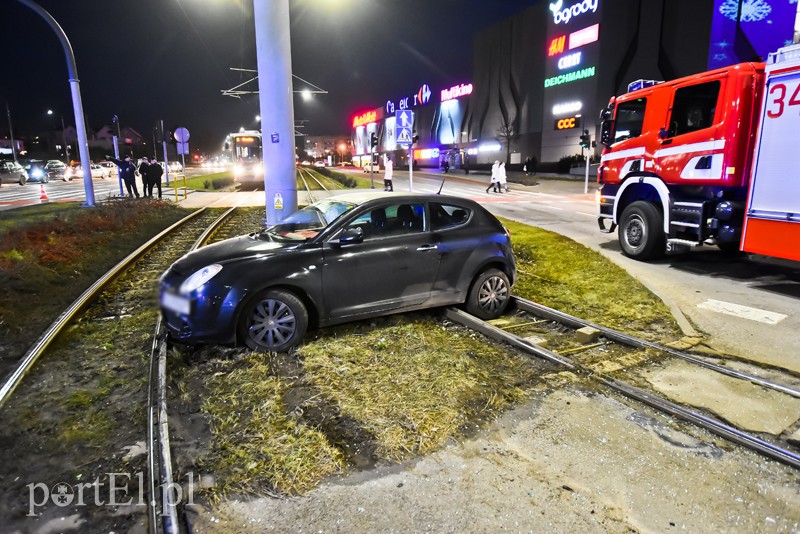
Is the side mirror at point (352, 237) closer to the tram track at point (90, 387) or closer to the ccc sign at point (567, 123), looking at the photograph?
the tram track at point (90, 387)

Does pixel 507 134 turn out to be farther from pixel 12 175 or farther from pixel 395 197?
pixel 395 197

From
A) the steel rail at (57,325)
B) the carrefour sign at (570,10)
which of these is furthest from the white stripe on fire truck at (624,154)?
the carrefour sign at (570,10)

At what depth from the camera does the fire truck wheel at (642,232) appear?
9297 mm

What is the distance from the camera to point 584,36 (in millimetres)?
46906

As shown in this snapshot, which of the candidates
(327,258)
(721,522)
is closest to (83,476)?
(327,258)

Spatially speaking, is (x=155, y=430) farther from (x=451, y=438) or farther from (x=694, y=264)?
(x=694, y=264)

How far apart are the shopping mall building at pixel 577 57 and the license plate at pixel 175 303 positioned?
78.3 ft

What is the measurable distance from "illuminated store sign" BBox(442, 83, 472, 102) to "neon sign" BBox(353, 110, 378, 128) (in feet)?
154

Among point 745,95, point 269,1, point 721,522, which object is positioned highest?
point 269,1

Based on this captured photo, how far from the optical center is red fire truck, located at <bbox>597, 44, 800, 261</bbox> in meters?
6.88

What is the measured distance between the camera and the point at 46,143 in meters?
104

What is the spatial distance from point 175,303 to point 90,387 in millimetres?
2628

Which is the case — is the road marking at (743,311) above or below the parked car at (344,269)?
below

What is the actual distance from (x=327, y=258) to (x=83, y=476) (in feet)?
8.59
